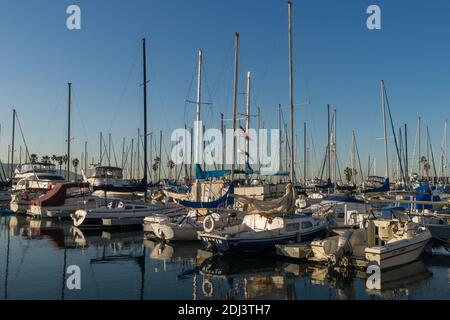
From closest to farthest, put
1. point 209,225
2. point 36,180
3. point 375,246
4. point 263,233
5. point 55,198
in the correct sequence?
point 375,246 → point 263,233 → point 209,225 → point 55,198 → point 36,180

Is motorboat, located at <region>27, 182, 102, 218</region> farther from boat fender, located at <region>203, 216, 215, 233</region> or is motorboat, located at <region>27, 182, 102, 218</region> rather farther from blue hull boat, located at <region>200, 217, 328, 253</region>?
blue hull boat, located at <region>200, 217, 328, 253</region>

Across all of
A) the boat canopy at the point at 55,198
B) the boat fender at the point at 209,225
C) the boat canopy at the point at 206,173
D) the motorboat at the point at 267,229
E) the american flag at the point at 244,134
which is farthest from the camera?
the boat canopy at the point at 55,198

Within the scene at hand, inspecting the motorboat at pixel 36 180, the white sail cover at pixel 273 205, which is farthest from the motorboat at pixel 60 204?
the white sail cover at pixel 273 205

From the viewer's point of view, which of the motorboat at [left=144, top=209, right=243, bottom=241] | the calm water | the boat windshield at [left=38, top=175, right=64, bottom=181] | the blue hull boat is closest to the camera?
the calm water

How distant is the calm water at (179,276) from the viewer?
17.0 m

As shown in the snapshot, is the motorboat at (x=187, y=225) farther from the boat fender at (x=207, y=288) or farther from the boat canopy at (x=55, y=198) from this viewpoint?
the boat canopy at (x=55, y=198)

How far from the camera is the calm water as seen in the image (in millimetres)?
17047

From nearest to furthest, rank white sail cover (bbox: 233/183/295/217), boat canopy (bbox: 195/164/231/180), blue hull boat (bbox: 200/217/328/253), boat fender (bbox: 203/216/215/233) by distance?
blue hull boat (bbox: 200/217/328/253) < white sail cover (bbox: 233/183/295/217) < boat fender (bbox: 203/216/215/233) < boat canopy (bbox: 195/164/231/180)

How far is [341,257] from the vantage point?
2133cm

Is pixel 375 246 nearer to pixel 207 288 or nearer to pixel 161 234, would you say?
pixel 207 288

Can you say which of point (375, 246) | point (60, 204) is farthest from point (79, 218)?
point (375, 246)

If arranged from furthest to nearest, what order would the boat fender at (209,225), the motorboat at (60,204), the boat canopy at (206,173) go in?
1. the motorboat at (60,204)
2. the boat canopy at (206,173)
3. the boat fender at (209,225)

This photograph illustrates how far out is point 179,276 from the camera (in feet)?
66.2

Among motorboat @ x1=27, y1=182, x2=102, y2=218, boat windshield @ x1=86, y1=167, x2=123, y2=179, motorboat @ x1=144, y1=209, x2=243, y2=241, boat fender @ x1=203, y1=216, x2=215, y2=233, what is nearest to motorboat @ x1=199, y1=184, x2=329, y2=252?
boat fender @ x1=203, y1=216, x2=215, y2=233
